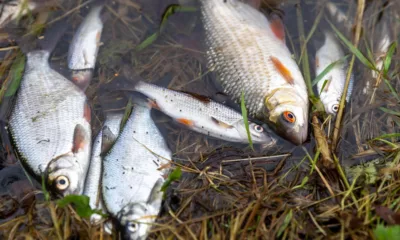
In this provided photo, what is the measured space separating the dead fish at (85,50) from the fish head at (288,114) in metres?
1.53

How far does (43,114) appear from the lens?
11.3ft

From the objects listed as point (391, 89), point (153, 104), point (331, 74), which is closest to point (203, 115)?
point (153, 104)

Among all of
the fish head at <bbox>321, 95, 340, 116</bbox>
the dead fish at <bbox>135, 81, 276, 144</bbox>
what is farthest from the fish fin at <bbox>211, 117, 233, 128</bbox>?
the fish head at <bbox>321, 95, 340, 116</bbox>

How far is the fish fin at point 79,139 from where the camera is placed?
334 cm

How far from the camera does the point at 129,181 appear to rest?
10.5 feet

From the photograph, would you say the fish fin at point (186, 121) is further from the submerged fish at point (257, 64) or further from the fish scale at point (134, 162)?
the submerged fish at point (257, 64)

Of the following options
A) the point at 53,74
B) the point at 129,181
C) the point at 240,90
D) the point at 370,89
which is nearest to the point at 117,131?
the point at 129,181

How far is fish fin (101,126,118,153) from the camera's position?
11.2 ft

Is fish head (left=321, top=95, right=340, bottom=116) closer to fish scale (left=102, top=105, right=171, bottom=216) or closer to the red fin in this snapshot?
fish scale (left=102, top=105, right=171, bottom=216)

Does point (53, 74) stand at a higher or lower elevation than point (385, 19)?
lower

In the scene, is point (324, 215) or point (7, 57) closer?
point (324, 215)

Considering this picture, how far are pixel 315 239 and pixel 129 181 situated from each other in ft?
4.38

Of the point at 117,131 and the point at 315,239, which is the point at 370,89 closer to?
the point at 315,239

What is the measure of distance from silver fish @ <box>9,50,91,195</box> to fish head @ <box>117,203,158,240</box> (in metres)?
0.43
